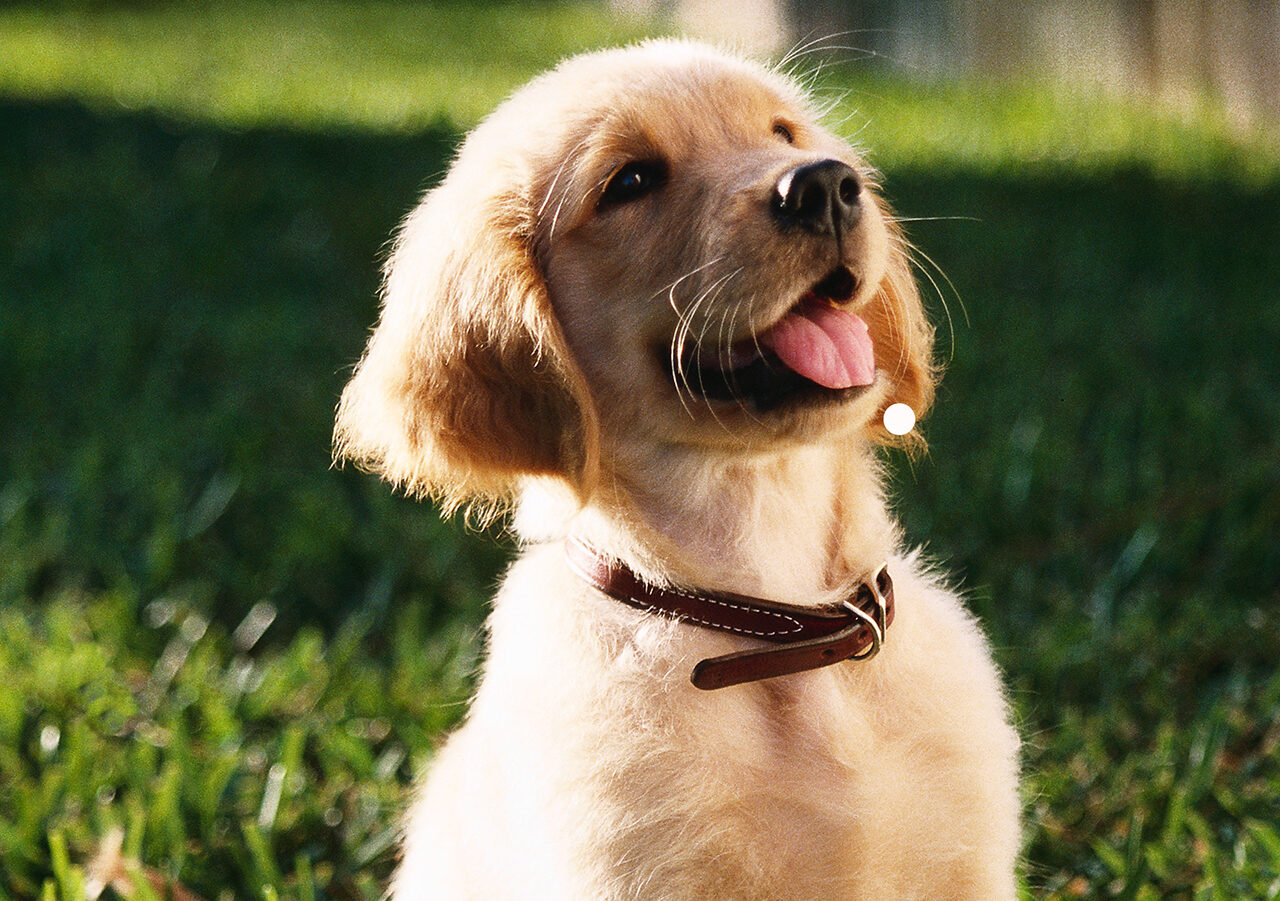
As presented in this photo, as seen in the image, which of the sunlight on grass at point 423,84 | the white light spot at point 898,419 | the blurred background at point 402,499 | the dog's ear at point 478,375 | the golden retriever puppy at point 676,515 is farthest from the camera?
the sunlight on grass at point 423,84

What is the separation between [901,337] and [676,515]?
1.86ft

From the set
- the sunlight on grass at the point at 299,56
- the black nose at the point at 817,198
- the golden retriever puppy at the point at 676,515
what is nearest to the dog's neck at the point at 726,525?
the golden retriever puppy at the point at 676,515

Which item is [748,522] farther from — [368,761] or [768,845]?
[368,761]

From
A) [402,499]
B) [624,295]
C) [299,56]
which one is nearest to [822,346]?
[624,295]

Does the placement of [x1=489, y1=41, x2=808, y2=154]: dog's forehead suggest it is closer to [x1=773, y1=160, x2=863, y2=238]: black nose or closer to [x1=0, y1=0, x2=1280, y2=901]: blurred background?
[x1=773, y1=160, x2=863, y2=238]: black nose

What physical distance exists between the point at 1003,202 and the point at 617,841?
6.93 meters

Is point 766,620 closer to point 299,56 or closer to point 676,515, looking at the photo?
point 676,515

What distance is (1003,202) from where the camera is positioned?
8180 mm

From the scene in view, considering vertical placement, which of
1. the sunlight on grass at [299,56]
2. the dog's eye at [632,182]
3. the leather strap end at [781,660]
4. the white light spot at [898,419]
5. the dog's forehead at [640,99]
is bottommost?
the sunlight on grass at [299,56]

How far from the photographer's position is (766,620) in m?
2.13

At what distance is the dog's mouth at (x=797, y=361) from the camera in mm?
2088

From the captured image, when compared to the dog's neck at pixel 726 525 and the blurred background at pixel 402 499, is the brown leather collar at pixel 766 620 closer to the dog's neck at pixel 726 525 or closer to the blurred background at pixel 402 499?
the dog's neck at pixel 726 525

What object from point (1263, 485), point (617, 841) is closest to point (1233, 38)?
point (1263, 485)

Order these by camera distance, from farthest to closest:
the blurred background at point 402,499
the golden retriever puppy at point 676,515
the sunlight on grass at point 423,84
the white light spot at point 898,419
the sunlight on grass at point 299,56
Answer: the sunlight on grass at point 299,56 < the sunlight on grass at point 423,84 < the blurred background at point 402,499 < the white light spot at point 898,419 < the golden retriever puppy at point 676,515
